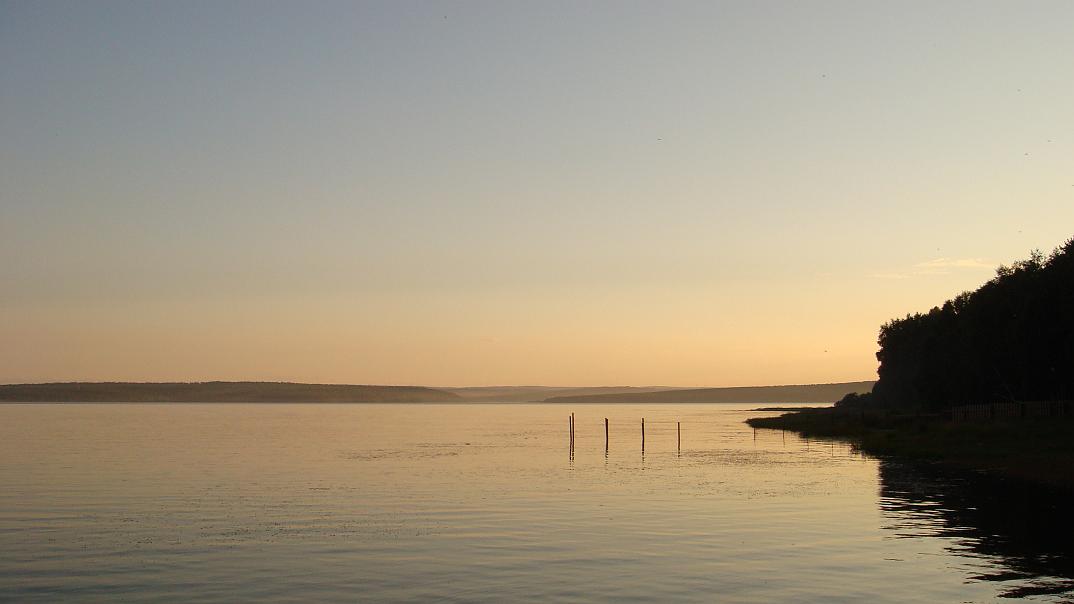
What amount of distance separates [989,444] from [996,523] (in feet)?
128

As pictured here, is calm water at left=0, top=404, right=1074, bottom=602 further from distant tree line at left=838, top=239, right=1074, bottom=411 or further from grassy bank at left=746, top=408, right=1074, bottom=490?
distant tree line at left=838, top=239, right=1074, bottom=411

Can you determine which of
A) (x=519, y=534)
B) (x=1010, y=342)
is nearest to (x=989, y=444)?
(x=1010, y=342)

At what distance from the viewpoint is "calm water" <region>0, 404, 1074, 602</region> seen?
28.6 meters

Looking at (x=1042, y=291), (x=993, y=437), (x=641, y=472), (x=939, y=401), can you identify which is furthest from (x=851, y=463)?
(x=939, y=401)

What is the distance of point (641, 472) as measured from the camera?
70.0 meters

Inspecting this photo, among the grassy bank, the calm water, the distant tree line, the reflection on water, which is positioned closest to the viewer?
the calm water

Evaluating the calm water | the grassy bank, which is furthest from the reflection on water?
the grassy bank

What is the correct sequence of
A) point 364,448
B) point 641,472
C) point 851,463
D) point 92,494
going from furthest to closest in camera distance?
point 364,448
point 851,463
point 641,472
point 92,494

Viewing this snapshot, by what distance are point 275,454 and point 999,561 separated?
6850 cm

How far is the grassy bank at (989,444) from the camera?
194ft

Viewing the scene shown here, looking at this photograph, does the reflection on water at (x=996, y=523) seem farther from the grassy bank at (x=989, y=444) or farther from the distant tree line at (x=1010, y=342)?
the distant tree line at (x=1010, y=342)

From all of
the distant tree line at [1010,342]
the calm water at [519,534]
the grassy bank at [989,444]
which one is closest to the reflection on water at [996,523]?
the calm water at [519,534]

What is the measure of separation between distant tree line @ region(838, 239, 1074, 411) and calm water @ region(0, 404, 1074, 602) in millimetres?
30673

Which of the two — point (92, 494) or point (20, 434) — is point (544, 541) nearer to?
point (92, 494)
